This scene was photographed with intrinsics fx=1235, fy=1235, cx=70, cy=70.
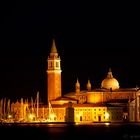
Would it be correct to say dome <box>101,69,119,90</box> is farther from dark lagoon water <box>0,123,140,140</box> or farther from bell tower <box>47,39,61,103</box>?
dark lagoon water <box>0,123,140,140</box>

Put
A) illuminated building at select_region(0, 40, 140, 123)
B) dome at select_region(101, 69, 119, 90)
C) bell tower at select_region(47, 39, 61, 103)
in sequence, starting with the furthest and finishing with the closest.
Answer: bell tower at select_region(47, 39, 61, 103) < dome at select_region(101, 69, 119, 90) < illuminated building at select_region(0, 40, 140, 123)

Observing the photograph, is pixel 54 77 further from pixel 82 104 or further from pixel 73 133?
pixel 73 133

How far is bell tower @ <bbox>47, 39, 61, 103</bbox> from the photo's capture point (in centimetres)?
17362

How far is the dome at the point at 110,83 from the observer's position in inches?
6826


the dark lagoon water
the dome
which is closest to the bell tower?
the dome

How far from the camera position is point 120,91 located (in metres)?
172

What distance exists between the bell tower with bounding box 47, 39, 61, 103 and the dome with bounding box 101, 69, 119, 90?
6.35 m

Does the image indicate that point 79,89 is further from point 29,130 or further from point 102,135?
point 102,135

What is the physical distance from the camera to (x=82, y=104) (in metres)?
171

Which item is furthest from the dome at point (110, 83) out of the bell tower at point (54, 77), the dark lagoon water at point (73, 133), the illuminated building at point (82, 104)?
the dark lagoon water at point (73, 133)

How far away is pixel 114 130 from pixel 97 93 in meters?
39.8

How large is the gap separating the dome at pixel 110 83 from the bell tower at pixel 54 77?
6350 mm

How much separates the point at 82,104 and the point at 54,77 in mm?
5810

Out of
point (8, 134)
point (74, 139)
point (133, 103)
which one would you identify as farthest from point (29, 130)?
point (133, 103)
